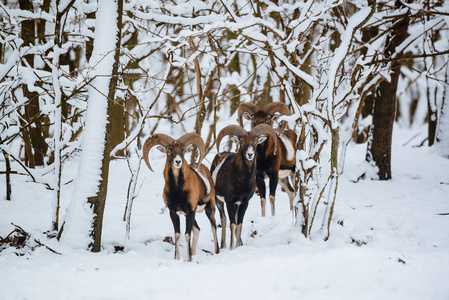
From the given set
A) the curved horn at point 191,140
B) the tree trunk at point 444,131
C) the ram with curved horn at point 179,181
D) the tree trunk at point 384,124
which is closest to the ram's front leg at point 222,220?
the ram with curved horn at point 179,181

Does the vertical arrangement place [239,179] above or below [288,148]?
below

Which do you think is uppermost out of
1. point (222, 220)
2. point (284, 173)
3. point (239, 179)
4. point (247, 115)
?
point (247, 115)

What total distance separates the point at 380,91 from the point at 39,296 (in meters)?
8.87

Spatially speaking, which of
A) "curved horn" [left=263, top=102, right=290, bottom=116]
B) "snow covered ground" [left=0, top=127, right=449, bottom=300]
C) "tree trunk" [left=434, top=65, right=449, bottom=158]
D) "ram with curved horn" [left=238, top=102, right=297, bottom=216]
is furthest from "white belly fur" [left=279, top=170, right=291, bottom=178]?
"tree trunk" [left=434, top=65, right=449, bottom=158]

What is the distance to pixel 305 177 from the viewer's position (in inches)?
237

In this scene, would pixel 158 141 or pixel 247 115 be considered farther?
pixel 247 115

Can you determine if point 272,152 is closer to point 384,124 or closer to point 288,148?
point 288,148

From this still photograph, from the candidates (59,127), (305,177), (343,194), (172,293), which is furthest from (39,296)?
(343,194)

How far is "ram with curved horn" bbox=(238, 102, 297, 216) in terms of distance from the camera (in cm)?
777

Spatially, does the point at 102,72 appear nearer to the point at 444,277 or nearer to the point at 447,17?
the point at 444,277

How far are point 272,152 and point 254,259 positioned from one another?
304cm

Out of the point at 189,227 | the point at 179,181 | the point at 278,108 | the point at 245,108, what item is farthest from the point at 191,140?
the point at 278,108

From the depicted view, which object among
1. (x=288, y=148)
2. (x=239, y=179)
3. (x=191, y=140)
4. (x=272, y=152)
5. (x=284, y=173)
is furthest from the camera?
(x=284, y=173)

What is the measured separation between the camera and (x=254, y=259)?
5.08 m
